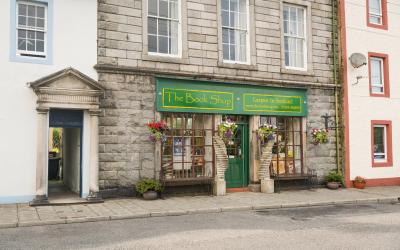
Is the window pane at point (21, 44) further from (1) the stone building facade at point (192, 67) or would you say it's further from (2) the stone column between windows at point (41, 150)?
(1) the stone building facade at point (192, 67)

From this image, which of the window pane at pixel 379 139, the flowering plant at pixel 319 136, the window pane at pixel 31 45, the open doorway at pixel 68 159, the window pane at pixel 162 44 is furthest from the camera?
the window pane at pixel 379 139

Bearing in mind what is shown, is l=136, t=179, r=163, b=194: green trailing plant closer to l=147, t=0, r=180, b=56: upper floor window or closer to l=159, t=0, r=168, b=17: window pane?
l=147, t=0, r=180, b=56: upper floor window

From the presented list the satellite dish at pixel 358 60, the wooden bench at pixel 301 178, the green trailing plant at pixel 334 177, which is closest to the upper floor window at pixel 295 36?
the satellite dish at pixel 358 60

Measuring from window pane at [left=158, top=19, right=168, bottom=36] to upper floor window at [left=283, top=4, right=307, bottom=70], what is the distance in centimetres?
478

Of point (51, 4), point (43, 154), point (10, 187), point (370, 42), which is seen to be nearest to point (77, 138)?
point (43, 154)

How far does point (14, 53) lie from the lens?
11344 mm

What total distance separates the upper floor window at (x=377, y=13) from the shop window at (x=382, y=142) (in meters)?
4.20

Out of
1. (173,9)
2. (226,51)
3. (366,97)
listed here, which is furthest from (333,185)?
(173,9)

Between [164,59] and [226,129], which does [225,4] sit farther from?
[226,129]

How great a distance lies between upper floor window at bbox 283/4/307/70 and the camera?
52.1 feet

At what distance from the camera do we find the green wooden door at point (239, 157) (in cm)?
1461

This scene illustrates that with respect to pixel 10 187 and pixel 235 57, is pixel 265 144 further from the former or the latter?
pixel 10 187

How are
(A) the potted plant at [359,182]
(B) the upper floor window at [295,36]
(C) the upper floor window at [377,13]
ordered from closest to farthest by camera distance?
(B) the upper floor window at [295,36]
(A) the potted plant at [359,182]
(C) the upper floor window at [377,13]

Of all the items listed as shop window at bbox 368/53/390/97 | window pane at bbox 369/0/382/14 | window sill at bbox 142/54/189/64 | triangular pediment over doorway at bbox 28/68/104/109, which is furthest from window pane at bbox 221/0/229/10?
window pane at bbox 369/0/382/14
